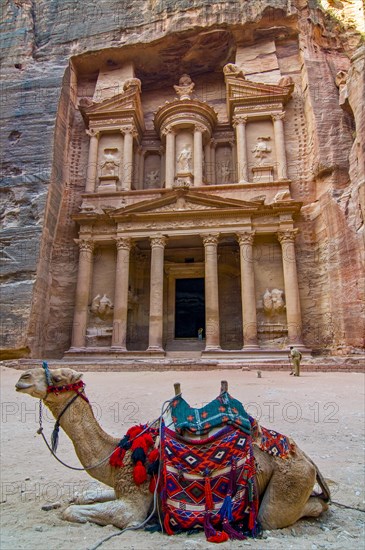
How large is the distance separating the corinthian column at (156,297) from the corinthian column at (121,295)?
1.32m

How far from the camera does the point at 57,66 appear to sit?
2398cm

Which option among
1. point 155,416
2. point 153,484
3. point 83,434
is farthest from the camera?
point 155,416

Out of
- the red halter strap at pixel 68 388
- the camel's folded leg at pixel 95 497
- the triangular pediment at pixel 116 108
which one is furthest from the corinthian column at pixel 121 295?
the red halter strap at pixel 68 388

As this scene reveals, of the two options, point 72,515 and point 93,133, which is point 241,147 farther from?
point 72,515

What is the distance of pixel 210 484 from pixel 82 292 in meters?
17.8

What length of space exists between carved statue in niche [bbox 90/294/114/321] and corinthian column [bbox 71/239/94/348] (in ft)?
1.32

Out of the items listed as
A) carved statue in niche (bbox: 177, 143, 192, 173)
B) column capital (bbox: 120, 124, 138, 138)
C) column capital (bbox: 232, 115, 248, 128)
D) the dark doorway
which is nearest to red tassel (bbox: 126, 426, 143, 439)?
the dark doorway

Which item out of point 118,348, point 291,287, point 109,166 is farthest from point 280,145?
point 118,348

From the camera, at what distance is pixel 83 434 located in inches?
123

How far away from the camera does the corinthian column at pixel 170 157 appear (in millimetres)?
21984

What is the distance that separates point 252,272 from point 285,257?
1.78 metres

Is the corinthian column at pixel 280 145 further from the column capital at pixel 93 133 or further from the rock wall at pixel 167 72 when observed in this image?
the column capital at pixel 93 133

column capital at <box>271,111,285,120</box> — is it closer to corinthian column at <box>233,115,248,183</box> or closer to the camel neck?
corinthian column at <box>233,115,248,183</box>

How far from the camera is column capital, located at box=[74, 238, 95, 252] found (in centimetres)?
2036
